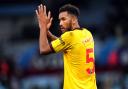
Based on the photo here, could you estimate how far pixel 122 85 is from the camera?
1853 centimetres

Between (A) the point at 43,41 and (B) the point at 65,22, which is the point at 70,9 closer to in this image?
(B) the point at 65,22

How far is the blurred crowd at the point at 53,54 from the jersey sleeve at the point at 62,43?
6.93 meters

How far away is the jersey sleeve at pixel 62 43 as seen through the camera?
1018 centimetres

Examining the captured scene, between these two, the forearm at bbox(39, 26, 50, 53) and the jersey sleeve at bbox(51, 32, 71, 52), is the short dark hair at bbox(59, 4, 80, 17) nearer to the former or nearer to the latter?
the jersey sleeve at bbox(51, 32, 71, 52)

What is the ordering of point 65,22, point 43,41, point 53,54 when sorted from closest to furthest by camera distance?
point 43,41 < point 65,22 < point 53,54

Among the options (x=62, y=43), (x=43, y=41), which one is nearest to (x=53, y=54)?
(x=62, y=43)

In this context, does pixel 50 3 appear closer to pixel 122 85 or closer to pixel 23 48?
pixel 23 48

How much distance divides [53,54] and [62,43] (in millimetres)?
10710

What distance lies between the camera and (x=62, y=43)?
33.5 ft

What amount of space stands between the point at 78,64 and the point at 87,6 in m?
14.6

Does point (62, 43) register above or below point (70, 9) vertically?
below

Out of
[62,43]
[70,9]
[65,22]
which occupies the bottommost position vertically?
[62,43]

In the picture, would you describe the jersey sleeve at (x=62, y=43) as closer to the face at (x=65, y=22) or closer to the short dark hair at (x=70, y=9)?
the face at (x=65, y=22)

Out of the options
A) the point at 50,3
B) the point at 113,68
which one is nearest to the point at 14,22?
the point at 50,3
